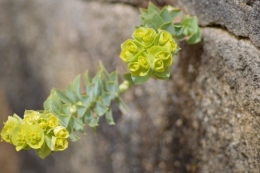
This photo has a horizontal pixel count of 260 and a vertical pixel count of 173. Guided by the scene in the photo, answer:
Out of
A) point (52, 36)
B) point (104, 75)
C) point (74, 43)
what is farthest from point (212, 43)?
point (52, 36)

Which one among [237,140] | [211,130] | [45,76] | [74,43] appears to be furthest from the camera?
[45,76]

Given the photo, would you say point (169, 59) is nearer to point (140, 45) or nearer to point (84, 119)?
point (140, 45)

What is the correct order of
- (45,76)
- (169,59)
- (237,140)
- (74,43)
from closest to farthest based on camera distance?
(169,59)
(237,140)
(74,43)
(45,76)

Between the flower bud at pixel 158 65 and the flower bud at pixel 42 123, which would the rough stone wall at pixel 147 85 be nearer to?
the flower bud at pixel 158 65

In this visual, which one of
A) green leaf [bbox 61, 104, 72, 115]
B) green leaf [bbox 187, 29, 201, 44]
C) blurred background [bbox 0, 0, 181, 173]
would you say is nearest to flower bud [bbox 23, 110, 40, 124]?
green leaf [bbox 61, 104, 72, 115]

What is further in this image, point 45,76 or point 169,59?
point 45,76

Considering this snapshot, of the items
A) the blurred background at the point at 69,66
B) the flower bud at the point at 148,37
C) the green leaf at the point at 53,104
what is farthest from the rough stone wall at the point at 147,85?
the green leaf at the point at 53,104

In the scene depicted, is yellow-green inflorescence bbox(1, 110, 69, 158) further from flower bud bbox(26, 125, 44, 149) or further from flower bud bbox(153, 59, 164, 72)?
flower bud bbox(153, 59, 164, 72)

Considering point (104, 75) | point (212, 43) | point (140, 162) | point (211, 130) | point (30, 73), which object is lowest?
point (140, 162)
